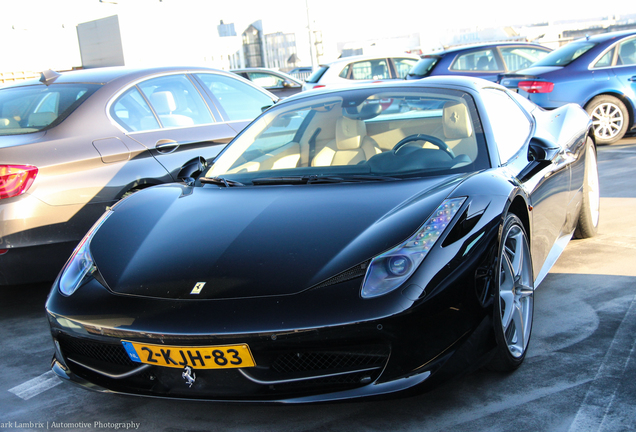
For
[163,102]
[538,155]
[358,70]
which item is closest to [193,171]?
[163,102]

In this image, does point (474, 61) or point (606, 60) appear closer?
point (606, 60)

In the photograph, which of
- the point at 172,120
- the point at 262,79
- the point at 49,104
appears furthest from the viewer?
the point at 262,79

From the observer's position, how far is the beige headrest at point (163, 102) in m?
4.78

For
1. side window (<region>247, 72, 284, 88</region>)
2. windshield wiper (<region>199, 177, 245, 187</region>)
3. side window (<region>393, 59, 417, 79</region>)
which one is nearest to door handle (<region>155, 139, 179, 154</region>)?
windshield wiper (<region>199, 177, 245, 187</region>)

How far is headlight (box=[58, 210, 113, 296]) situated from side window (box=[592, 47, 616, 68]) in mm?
8090

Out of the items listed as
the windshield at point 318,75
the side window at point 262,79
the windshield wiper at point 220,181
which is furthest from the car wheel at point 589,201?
the side window at point 262,79

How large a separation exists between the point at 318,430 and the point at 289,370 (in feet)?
1.10

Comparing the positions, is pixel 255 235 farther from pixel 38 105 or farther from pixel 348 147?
pixel 38 105

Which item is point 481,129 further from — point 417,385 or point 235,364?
point 235,364

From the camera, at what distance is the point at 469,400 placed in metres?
2.48

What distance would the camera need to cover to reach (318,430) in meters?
2.34

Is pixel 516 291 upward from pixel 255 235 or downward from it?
downward

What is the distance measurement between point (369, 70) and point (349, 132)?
31.7ft

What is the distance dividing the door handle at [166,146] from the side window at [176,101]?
0.24 metres
